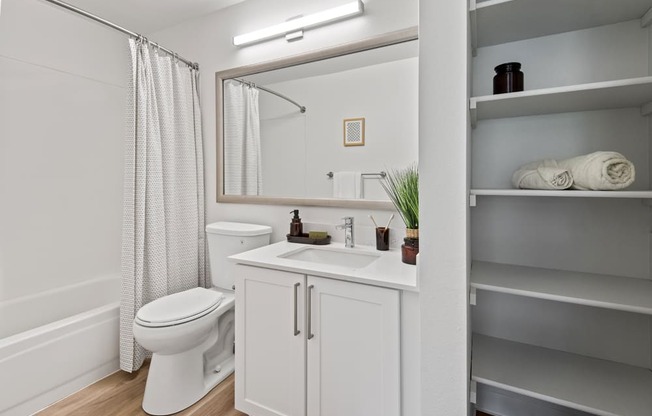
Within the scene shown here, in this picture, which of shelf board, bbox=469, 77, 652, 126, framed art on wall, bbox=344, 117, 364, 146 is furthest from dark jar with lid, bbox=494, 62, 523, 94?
framed art on wall, bbox=344, 117, 364, 146

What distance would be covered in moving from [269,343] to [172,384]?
0.61 m

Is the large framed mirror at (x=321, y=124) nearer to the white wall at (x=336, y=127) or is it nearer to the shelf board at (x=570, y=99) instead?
the white wall at (x=336, y=127)

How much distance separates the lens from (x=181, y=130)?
2227mm

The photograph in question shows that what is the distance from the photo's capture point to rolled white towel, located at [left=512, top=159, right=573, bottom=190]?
112 cm

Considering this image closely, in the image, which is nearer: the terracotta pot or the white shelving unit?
the white shelving unit

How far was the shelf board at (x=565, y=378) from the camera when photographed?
108 centimetres

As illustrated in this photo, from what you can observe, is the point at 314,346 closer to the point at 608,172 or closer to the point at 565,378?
the point at 565,378

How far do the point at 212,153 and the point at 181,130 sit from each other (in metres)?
0.26

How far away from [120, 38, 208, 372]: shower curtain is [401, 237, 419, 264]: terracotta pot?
1.53m

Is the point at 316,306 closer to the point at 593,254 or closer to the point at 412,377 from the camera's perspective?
the point at 412,377

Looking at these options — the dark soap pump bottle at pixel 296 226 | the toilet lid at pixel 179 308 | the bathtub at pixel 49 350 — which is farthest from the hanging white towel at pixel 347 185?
the bathtub at pixel 49 350

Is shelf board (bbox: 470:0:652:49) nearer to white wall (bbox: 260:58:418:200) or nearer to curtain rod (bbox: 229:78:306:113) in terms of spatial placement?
white wall (bbox: 260:58:418:200)

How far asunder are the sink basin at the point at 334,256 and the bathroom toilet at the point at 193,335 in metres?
0.37

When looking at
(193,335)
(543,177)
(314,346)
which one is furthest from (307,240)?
(543,177)
